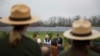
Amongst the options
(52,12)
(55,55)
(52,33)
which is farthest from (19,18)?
(52,12)

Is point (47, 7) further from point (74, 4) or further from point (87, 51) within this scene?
point (87, 51)

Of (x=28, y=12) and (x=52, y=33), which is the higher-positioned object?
(x=28, y=12)

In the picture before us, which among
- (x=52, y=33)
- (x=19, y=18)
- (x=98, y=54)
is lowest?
(x=52, y=33)

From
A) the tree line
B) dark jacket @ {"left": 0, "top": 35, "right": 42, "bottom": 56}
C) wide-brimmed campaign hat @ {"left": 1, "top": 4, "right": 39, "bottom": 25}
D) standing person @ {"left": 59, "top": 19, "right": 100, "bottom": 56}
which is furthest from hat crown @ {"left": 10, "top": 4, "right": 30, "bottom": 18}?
the tree line

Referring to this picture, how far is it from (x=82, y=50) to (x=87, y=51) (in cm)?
4

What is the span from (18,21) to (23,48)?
0.90 ft

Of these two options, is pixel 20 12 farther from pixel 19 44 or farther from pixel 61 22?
pixel 61 22

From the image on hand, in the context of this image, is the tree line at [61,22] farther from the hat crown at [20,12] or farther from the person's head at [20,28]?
the person's head at [20,28]

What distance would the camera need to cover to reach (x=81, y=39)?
292 centimetres

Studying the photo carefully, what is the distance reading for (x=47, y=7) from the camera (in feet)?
54.9

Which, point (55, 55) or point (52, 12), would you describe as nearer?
point (55, 55)

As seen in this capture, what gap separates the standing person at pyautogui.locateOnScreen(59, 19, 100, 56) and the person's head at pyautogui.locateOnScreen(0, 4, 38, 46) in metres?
0.37

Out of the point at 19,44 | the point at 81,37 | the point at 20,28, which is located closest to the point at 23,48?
the point at 19,44

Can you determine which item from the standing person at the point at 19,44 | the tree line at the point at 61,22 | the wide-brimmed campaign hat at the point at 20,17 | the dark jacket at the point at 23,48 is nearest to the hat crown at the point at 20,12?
the wide-brimmed campaign hat at the point at 20,17
